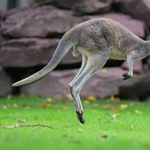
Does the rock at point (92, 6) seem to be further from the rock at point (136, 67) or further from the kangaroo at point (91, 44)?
the kangaroo at point (91, 44)

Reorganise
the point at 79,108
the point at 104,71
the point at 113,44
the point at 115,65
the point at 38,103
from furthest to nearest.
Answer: the point at 115,65
the point at 104,71
the point at 38,103
the point at 113,44
the point at 79,108

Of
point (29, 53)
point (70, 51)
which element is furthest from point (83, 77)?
point (29, 53)

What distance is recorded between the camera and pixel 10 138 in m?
2.03

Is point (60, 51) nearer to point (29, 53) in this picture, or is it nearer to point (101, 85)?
point (101, 85)

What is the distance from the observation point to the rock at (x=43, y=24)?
7023 millimetres

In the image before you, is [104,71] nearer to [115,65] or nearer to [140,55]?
[115,65]

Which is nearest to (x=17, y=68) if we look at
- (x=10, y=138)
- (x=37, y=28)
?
(x=37, y=28)

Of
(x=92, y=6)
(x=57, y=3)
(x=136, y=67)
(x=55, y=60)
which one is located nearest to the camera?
(x=55, y=60)

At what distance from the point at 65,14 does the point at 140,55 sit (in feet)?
12.9

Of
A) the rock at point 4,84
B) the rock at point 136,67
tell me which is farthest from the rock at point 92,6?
the rock at point 4,84

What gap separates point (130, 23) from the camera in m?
7.04

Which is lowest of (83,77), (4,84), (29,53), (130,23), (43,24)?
(4,84)

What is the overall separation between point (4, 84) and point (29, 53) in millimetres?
1299

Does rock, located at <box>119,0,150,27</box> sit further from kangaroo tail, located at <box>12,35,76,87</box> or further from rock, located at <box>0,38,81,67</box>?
kangaroo tail, located at <box>12,35,76,87</box>
